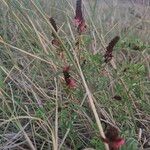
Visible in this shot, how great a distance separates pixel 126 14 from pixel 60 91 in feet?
4.96

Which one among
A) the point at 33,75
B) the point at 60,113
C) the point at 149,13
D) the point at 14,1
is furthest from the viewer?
the point at 149,13

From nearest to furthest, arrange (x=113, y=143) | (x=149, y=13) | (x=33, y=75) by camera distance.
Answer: (x=113, y=143) → (x=33, y=75) → (x=149, y=13)

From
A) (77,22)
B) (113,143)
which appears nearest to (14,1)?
(77,22)

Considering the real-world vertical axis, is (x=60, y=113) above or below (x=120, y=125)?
above

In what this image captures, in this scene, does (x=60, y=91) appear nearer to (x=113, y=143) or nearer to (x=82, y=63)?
(x=82, y=63)

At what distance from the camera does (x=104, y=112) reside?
1.40 meters

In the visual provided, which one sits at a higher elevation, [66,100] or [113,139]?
[113,139]

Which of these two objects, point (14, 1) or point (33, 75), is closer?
point (14, 1)

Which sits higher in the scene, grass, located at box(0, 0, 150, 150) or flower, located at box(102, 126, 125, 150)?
flower, located at box(102, 126, 125, 150)

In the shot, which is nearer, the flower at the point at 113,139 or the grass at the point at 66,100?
the flower at the point at 113,139

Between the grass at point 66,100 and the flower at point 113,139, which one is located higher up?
the flower at point 113,139

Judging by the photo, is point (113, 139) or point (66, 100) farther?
point (66, 100)

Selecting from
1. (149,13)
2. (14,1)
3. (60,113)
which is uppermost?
(14,1)

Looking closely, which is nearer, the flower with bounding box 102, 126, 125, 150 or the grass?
the flower with bounding box 102, 126, 125, 150
